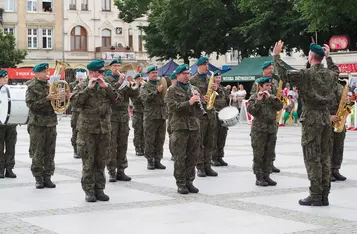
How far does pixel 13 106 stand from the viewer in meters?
13.1

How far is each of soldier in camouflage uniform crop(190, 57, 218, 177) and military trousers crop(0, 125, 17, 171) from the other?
3603 mm

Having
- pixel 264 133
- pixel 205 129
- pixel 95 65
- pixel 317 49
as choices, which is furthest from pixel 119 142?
pixel 317 49

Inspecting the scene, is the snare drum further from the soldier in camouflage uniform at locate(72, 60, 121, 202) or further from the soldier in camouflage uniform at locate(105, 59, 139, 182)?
the soldier in camouflage uniform at locate(72, 60, 121, 202)

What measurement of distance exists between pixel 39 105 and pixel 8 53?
43688 millimetres

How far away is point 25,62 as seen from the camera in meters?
62.6

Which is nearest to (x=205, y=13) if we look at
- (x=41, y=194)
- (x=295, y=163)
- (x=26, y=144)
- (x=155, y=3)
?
(x=155, y=3)

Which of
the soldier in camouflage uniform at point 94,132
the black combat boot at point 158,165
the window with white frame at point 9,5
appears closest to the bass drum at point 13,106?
the soldier in camouflage uniform at point 94,132

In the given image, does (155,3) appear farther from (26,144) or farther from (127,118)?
(127,118)

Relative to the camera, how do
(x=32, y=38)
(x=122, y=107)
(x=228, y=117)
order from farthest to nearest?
(x=32, y=38), (x=228, y=117), (x=122, y=107)

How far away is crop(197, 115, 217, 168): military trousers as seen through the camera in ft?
45.3

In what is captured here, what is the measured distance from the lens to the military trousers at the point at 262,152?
1248 centimetres

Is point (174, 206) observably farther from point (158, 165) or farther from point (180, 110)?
point (158, 165)

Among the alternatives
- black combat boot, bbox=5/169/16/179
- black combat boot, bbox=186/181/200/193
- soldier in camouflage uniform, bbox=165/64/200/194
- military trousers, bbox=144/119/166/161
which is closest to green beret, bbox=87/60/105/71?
A: soldier in camouflage uniform, bbox=165/64/200/194

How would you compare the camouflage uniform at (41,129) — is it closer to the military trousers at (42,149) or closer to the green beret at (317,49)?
the military trousers at (42,149)
